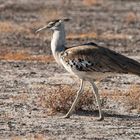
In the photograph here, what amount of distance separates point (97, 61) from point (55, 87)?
13.3ft

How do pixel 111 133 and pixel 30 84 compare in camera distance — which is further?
pixel 30 84

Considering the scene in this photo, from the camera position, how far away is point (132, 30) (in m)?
32.1

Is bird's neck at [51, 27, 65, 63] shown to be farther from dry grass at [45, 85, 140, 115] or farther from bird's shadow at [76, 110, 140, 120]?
bird's shadow at [76, 110, 140, 120]

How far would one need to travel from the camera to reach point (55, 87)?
17969 millimetres

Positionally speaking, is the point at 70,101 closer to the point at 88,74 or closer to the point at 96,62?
the point at 88,74

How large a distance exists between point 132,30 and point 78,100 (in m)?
17.6

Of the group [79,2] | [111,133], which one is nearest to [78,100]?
[111,133]

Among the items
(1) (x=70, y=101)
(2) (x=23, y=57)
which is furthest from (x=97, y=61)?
(2) (x=23, y=57)

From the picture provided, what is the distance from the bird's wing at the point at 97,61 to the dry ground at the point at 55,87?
0.84m

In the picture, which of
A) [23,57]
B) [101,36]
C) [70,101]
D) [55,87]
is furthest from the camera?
[101,36]

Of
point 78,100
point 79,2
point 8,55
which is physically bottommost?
point 79,2

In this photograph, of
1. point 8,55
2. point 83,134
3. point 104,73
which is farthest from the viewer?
point 8,55

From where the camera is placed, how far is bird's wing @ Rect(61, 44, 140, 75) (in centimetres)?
1391

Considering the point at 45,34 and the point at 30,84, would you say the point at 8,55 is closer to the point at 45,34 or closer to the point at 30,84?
the point at 30,84
